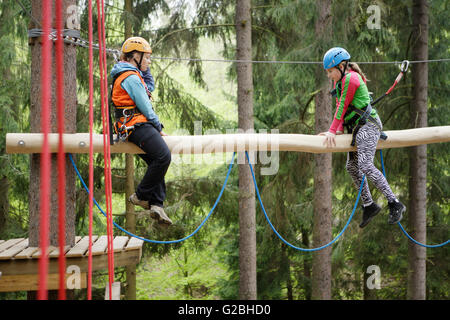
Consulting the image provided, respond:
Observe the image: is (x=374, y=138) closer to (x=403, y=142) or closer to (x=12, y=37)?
(x=403, y=142)

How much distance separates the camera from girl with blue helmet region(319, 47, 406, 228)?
13.5 ft

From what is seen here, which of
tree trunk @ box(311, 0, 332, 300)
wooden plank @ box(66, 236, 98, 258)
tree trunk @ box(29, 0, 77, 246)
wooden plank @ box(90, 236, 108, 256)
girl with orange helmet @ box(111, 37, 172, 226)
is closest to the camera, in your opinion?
girl with orange helmet @ box(111, 37, 172, 226)

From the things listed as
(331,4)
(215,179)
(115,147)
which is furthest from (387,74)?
(115,147)

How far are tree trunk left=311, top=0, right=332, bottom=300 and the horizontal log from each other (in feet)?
8.91

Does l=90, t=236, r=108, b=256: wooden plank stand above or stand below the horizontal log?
below

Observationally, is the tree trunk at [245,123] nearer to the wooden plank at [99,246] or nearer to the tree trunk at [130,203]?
the tree trunk at [130,203]

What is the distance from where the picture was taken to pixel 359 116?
4.27m

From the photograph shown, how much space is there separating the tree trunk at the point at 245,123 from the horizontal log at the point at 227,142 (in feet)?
9.62

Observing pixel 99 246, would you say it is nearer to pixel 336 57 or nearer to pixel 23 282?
pixel 23 282

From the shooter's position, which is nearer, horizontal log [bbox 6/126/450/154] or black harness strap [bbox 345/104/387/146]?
horizontal log [bbox 6/126/450/154]

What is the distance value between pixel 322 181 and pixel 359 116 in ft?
11.9

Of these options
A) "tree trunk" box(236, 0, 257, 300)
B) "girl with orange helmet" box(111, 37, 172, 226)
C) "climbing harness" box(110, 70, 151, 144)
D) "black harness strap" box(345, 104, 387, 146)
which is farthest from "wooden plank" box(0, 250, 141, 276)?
"tree trunk" box(236, 0, 257, 300)

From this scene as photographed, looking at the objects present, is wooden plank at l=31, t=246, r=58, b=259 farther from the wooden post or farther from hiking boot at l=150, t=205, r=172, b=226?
hiking boot at l=150, t=205, r=172, b=226

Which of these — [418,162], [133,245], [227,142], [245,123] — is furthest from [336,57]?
[418,162]
